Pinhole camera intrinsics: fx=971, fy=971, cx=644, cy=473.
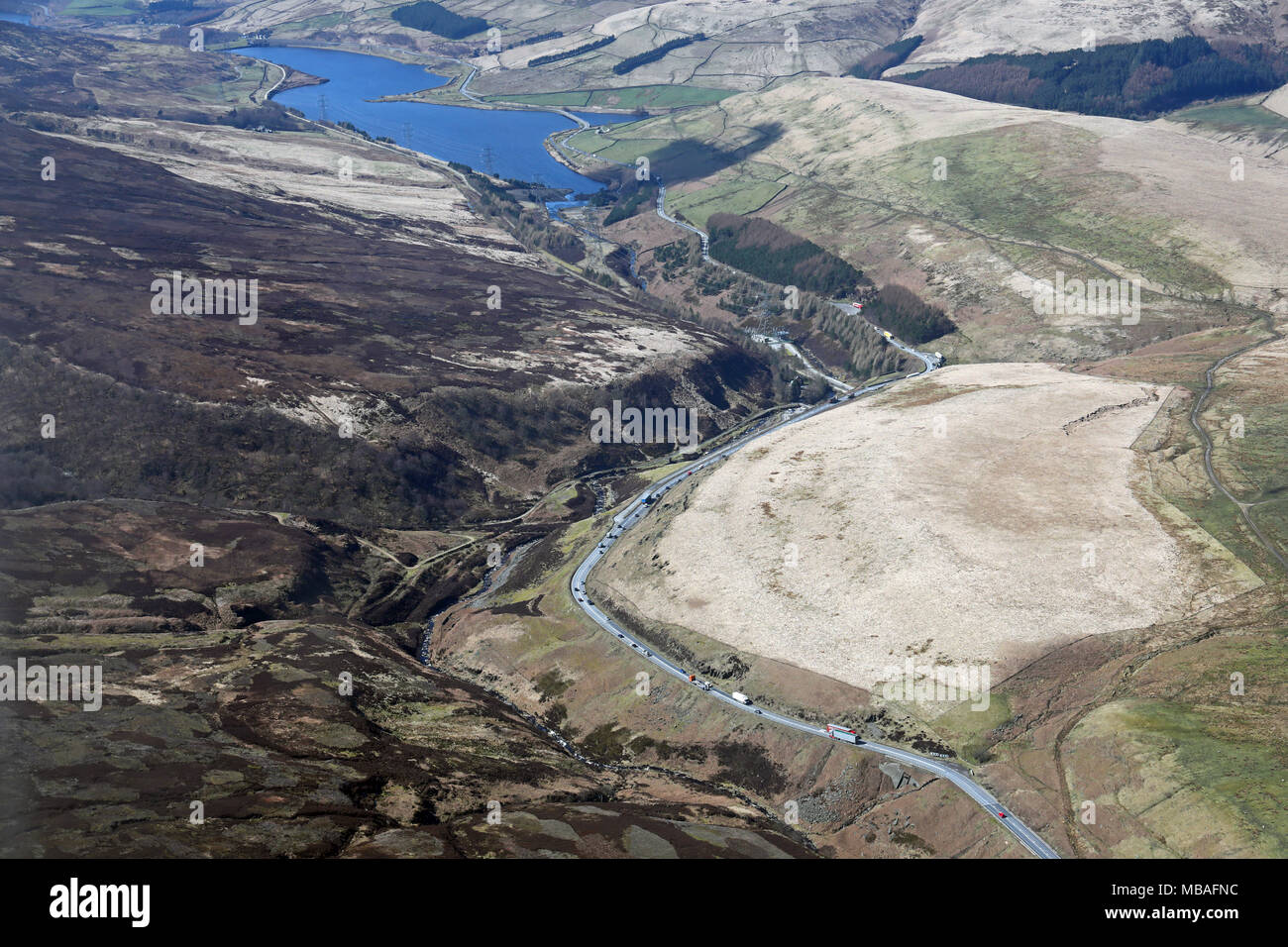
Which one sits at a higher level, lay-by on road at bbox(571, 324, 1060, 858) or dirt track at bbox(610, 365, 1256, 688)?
dirt track at bbox(610, 365, 1256, 688)

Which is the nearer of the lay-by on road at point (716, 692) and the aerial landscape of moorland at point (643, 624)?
the aerial landscape of moorland at point (643, 624)

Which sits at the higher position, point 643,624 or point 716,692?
point 643,624

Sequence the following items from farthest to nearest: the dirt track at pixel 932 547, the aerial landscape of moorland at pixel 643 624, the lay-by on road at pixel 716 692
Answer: the dirt track at pixel 932 547 → the lay-by on road at pixel 716 692 → the aerial landscape of moorland at pixel 643 624

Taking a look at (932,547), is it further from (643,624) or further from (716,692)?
(643,624)

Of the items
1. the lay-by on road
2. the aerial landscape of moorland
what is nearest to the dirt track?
the aerial landscape of moorland

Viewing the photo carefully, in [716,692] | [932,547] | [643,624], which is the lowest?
[716,692]

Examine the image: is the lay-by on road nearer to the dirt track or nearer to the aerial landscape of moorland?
the aerial landscape of moorland

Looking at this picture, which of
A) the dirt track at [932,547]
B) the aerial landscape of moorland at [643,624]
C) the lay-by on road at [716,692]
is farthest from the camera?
the dirt track at [932,547]

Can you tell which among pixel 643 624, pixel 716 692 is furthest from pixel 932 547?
pixel 643 624

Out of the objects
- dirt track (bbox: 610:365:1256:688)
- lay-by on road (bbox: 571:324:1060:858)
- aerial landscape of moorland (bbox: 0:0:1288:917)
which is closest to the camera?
aerial landscape of moorland (bbox: 0:0:1288:917)

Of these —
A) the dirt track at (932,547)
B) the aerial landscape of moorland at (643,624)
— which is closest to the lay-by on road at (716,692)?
the aerial landscape of moorland at (643,624)

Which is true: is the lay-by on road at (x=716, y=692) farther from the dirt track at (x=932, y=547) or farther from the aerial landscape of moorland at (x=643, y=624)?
the dirt track at (x=932, y=547)

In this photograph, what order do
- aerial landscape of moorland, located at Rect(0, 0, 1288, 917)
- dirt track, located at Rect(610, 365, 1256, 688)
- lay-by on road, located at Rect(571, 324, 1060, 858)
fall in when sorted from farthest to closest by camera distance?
1. dirt track, located at Rect(610, 365, 1256, 688)
2. lay-by on road, located at Rect(571, 324, 1060, 858)
3. aerial landscape of moorland, located at Rect(0, 0, 1288, 917)
